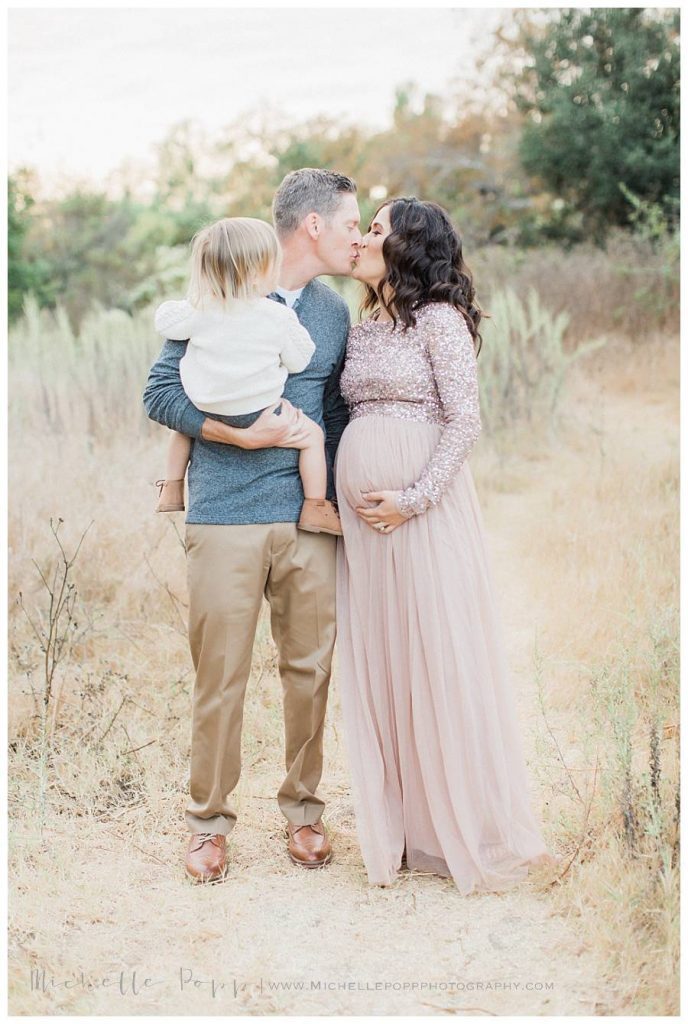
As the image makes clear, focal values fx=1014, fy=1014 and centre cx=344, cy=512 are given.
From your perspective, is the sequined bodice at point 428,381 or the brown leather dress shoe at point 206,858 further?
the brown leather dress shoe at point 206,858

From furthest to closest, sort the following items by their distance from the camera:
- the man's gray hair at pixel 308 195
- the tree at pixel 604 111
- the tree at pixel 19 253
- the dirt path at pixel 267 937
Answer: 1. the tree at pixel 604 111
2. the tree at pixel 19 253
3. the man's gray hair at pixel 308 195
4. the dirt path at pixel 267 937

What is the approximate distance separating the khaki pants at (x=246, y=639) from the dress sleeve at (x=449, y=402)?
1.21 feet

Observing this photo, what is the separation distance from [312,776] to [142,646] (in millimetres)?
1575

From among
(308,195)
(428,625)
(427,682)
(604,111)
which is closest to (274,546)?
(428,625)

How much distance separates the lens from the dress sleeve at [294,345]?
2.79 m

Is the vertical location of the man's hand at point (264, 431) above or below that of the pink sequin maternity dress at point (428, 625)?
above

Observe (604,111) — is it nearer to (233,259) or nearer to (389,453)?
(389,453)

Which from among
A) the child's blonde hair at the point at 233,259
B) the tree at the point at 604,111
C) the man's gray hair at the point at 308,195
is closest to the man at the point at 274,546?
the man's gray hair at the point at 308,195

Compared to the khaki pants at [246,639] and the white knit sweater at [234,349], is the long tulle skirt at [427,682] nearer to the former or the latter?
the khaki pants at [246,639]

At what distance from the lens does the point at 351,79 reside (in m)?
15.1

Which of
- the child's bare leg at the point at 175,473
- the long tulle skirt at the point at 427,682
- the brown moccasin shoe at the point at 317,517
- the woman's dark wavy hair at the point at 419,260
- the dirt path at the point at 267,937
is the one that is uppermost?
the woman's dark wavy hair at the point at 419,260

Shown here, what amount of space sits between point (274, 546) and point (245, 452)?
11.2 inches

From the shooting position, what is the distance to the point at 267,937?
9.14ft

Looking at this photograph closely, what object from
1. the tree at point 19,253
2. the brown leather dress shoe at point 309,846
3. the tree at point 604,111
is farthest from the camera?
the tree at point 604,111
